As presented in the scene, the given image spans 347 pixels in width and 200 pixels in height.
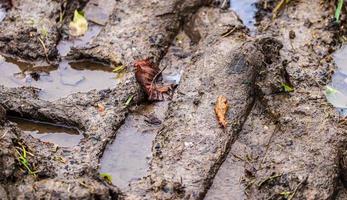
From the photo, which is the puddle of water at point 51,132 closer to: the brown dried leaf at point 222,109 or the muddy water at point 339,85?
the brown dried leaf at point 222,109

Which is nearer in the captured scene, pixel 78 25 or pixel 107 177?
pixel 107 177

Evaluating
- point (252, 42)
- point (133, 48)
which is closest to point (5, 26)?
point (133, 48)

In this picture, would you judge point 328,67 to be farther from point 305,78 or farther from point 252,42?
point 252,42

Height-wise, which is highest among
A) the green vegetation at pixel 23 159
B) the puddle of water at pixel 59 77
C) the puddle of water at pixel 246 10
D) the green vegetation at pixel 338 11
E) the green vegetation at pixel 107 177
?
the green vegetation at pixel 338 11

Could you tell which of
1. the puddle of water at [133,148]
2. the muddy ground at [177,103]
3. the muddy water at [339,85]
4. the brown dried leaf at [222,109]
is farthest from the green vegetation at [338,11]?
the puddle of water at [133,148]

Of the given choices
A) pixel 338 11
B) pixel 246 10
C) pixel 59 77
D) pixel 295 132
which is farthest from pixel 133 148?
pixel 338 11

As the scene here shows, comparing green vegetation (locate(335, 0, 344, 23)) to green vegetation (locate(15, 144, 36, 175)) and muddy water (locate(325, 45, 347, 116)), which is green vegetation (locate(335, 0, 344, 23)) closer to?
muddy water (locate(325, 45, 347, 116))

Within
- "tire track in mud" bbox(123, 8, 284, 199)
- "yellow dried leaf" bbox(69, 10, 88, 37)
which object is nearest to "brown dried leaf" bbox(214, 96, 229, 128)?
"tire track in mud" bbox(123, 8, 284, 199)

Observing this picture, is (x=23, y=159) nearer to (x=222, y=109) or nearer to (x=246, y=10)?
(x=222, y=109)
